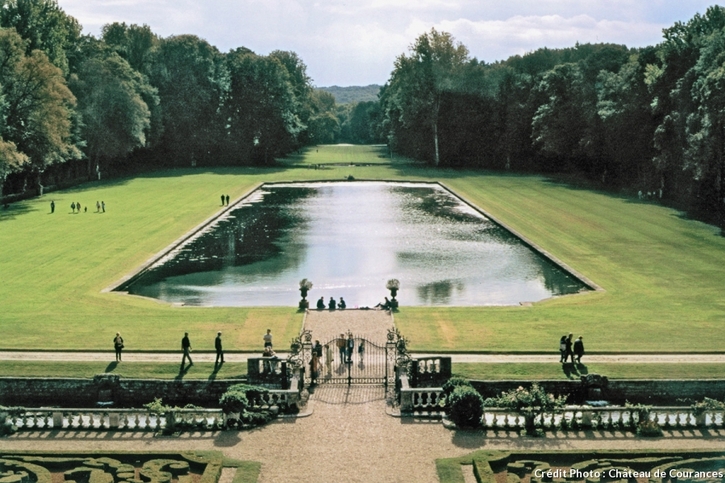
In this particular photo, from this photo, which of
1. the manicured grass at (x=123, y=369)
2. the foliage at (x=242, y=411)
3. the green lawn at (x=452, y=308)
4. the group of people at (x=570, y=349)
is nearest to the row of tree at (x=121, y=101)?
the green lawn at (x=452, y=308)

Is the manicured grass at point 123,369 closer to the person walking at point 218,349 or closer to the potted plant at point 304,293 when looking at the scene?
the person walking at point 218,349

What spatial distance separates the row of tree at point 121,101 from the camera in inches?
3314

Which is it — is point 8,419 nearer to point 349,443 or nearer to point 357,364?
point 349,443

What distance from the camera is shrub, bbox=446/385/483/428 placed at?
85.3ft

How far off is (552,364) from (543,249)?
2701cm

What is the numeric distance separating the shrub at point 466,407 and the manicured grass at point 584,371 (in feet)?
16.0

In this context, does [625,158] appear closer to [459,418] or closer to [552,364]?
[552,364]

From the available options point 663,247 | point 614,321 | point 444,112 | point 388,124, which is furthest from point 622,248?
point 388,124

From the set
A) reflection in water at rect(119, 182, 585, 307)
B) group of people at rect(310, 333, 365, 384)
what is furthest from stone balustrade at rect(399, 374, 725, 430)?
reflection in water at rect(119, 182, 585, 307)

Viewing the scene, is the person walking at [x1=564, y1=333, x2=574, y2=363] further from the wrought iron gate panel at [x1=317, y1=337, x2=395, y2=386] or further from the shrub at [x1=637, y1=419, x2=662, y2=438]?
the shrub at [x1=637, y1=419, x2=662, y2=438]

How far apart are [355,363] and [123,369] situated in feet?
29.2

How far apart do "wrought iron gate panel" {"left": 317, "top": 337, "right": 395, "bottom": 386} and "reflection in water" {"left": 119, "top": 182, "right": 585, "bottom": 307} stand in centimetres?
1134

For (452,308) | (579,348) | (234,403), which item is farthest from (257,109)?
(234,403)

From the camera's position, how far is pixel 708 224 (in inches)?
2689
